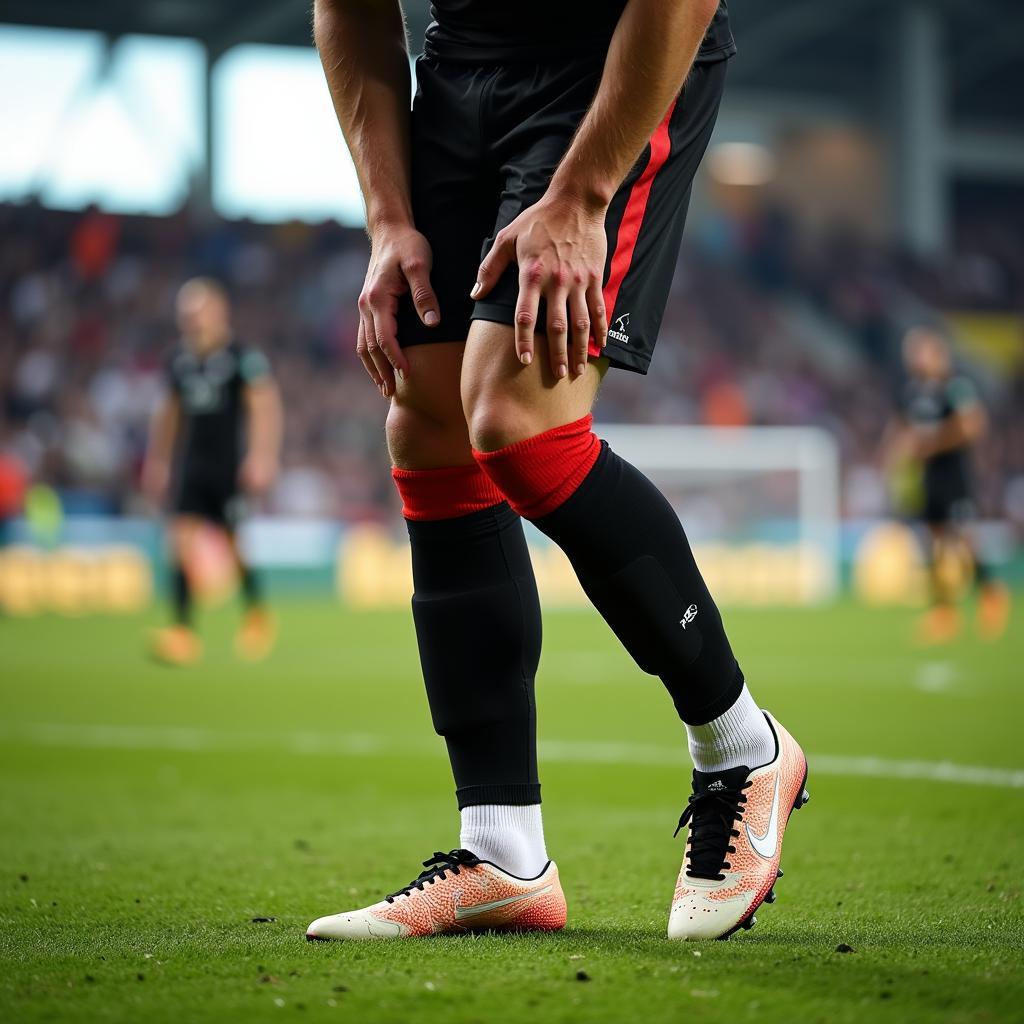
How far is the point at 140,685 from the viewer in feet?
22.1

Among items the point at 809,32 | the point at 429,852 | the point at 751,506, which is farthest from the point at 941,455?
the point at 809,32

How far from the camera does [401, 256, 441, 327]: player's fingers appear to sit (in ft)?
6.66

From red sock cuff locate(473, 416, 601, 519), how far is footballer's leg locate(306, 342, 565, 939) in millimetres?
209

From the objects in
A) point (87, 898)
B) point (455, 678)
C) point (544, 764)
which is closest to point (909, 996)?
point (455, 678)

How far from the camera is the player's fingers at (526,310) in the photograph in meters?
1.83

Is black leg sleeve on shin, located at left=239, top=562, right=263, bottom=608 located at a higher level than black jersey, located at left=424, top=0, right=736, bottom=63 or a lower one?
lower

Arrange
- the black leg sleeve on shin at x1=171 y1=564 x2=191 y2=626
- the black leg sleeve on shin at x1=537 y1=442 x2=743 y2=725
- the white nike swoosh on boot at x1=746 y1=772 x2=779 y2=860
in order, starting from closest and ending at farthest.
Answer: the black leg sleeve on shin at x1=537 y1=442 x2=743 y2=725, the white nike swoosh on boot at x1=746 y1=772 x2=779 y2=860, the black leg sleeve on shin at x1=171 y1=564 x2=191 y2=626

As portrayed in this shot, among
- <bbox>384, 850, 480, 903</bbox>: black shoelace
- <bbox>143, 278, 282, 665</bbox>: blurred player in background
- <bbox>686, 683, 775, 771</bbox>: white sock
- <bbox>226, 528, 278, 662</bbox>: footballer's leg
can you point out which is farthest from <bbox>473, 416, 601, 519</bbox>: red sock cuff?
<bbox>226, 528, 278, 662</bbox>: footballer's leg

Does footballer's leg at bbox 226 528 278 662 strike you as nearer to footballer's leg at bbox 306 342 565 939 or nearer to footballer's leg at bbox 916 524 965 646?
footballer's leg at bbox 916 524 965 646

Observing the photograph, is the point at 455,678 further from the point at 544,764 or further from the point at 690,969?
the point at 544,764

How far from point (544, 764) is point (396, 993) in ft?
8.95

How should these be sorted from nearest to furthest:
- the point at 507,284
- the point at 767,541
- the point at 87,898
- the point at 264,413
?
the point at 507,284 → the point at 87,898 → the point at 264,413 → the point at 767,541

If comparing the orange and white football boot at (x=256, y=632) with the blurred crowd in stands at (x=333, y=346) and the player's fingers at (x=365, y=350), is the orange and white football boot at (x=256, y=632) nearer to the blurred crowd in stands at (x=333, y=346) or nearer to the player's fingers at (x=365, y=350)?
the blurred crowd in stands at (x=333, y=346)

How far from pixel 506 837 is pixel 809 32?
25.0 m
